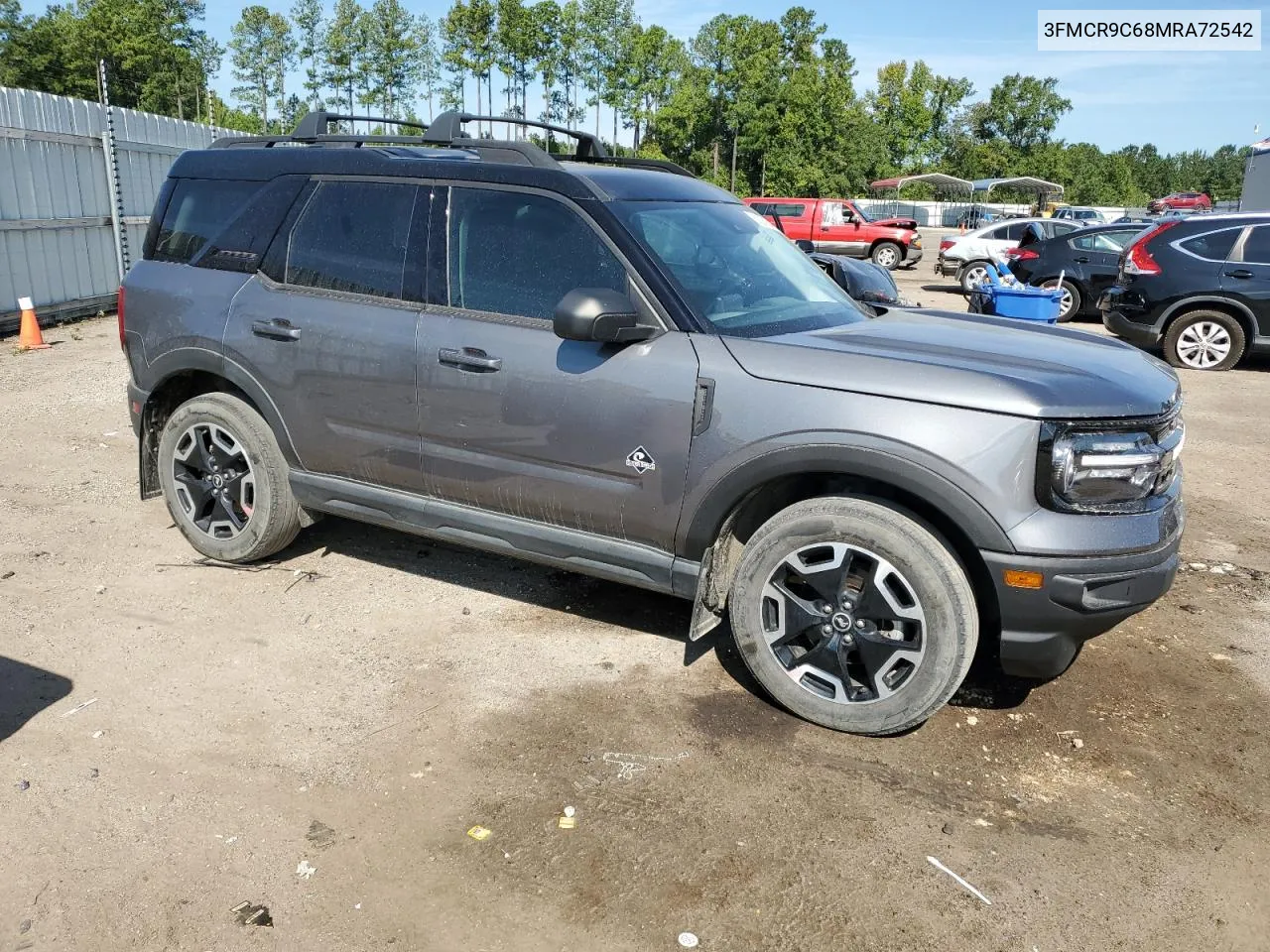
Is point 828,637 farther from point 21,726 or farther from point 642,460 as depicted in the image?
point 21,726

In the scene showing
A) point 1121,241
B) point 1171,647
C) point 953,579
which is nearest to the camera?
point 953,579

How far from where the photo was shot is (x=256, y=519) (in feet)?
15.7

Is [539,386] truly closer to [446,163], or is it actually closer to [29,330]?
[446,163]

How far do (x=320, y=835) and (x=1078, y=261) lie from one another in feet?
51.3

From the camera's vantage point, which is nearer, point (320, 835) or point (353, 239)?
point (320, 835)

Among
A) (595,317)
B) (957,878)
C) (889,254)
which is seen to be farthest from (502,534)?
(889,254)

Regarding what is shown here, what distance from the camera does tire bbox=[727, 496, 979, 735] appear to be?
3324mm

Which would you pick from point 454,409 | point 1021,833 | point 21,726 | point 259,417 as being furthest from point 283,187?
point 1021,833

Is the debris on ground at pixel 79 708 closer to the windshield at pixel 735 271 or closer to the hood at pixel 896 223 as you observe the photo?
the windshield at pixel 735 271

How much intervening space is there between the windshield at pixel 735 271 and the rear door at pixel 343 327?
104 cm

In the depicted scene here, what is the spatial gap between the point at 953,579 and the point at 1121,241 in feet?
49.0

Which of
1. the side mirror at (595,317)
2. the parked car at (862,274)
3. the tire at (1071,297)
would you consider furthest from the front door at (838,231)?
the side mirror at (595,317)

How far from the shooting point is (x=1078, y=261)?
15.8m

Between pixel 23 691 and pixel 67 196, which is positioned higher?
pixel 67 196
